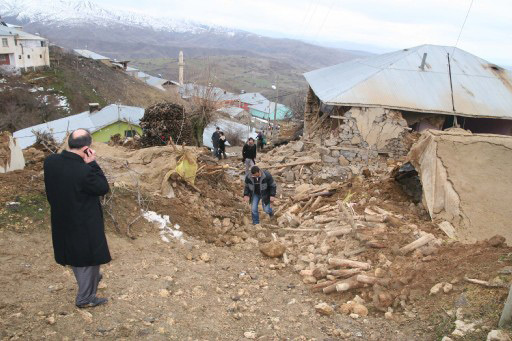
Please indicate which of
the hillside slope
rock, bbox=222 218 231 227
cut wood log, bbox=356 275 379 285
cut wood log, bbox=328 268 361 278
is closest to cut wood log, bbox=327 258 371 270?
cut wood log, bbox=328 268 361 278

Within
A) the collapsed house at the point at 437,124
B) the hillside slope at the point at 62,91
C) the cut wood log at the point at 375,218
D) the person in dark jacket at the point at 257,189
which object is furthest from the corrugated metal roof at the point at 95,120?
the cut wood log at the point at 375,218

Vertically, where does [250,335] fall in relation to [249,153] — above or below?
above

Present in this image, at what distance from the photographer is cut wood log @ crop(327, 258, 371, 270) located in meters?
5.31

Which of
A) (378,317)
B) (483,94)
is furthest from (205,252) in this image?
(483,94)

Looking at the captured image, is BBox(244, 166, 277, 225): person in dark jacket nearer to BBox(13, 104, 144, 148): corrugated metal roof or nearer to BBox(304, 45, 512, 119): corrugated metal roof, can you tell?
BBox(304, 45, 512, 119): corrugated metal roof

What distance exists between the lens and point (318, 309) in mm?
4508

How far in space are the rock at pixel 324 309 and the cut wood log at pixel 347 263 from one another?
99cm

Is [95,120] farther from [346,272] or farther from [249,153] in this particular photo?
[346,272]

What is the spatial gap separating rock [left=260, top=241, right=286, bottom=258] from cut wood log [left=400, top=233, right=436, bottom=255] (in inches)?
71.6

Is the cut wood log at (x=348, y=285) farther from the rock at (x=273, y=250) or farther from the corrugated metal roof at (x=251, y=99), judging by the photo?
the corrugated metal roof at (x=251, y=99)

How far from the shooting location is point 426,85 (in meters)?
13.6

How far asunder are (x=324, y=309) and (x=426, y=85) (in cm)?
1145

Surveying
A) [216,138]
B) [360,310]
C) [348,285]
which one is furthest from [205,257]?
[216,138]

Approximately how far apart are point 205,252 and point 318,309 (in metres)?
2.26
